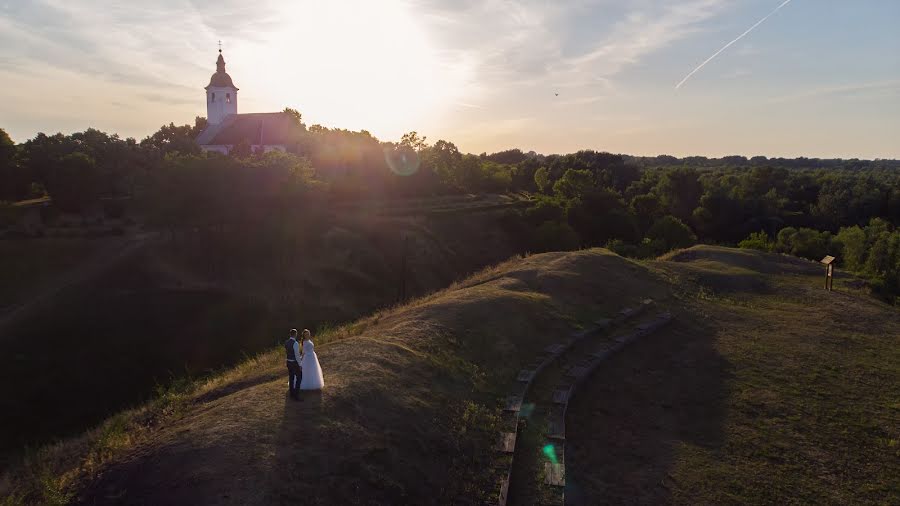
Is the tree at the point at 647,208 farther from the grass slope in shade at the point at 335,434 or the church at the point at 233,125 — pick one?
the grass slope in shade at the point at 335,434

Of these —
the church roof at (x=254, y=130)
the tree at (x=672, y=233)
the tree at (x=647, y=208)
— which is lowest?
the tree at (x=672, y=233)

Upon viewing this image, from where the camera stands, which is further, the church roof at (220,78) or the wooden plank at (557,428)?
the church roof at (220,78)

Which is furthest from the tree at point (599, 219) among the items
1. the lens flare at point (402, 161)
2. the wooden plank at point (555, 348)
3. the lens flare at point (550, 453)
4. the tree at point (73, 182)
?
the lens flare at point (550, 453)

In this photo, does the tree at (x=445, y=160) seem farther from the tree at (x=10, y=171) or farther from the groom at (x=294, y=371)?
the groom at (x=294, y=371)

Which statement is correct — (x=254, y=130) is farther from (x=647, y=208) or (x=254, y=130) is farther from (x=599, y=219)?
(x=647, y=208)

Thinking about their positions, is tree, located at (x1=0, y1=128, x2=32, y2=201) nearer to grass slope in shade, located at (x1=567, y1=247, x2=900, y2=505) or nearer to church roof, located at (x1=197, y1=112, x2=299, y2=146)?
church roof, located at (x1=197, y1=112, x2=299, y2=146)

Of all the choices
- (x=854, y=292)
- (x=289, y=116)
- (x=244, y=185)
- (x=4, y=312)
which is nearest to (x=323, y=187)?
(x=244, y=185)

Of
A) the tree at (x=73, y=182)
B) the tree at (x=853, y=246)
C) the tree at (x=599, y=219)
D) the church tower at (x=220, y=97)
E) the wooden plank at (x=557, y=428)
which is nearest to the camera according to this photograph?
the wooden plank at (x=557, y=428)

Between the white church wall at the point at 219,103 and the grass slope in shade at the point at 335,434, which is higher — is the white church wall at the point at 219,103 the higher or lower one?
the higher one

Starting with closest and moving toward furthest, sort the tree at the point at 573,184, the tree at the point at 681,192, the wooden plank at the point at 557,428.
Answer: the wooden plank at the point at 557,428 → the tree at the point at 573,184 → the tree at the point at 681,192
